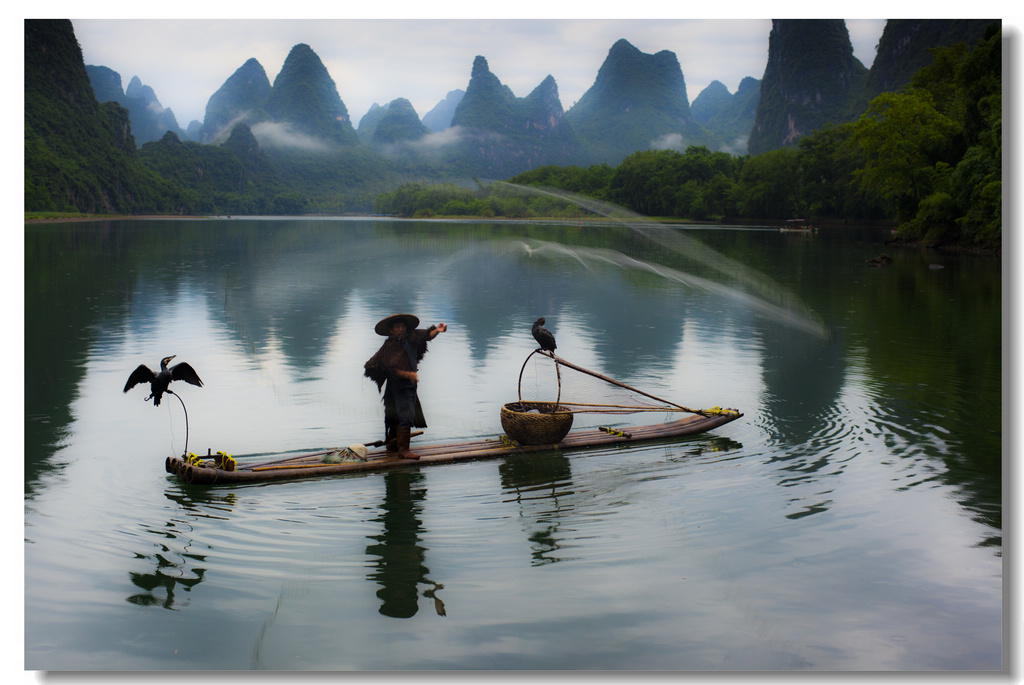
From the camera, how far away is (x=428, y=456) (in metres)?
6.96

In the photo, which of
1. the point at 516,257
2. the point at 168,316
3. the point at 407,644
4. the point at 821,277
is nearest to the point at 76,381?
the point at 168,316

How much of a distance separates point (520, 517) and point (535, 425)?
4.22 ft

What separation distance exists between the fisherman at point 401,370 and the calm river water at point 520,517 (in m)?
0.43

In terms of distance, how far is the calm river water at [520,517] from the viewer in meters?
4.21

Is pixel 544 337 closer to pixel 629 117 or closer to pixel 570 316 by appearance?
pixel 570 316

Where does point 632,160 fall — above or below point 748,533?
above

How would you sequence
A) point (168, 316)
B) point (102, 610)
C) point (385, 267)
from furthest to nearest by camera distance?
point (385, 267) → point (168, 316) → point (102, 610)

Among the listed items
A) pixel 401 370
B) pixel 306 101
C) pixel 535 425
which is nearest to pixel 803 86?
pixel 306 101

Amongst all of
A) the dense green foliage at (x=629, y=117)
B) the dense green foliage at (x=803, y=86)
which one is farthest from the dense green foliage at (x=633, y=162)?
the dense green foliage at (x=803, y=86)

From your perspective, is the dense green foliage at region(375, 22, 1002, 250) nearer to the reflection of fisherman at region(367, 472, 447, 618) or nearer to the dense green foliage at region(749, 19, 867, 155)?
the reflection of fisherman at region(367, 472, 447, 618)

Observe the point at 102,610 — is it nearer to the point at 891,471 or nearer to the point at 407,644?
the point at 407,644

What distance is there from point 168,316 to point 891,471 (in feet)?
46.0

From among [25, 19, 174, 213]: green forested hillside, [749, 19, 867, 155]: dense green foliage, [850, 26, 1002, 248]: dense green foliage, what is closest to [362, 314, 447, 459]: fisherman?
[25, 19, 174, 213]: green forested hillside

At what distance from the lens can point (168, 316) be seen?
1650 cm
